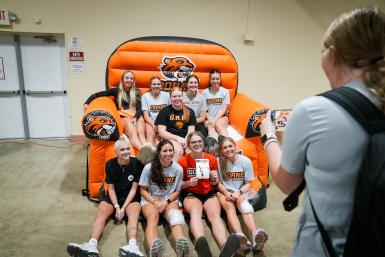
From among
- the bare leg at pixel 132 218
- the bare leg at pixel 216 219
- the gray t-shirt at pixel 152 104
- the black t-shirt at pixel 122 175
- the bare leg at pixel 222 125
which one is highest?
the gray t-shirt at pixel 152 104

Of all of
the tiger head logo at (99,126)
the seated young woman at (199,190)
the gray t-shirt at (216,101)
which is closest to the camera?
the seated young woman at (199,190)

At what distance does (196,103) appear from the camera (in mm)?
4469

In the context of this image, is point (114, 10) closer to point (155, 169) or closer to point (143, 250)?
point (155, 169)

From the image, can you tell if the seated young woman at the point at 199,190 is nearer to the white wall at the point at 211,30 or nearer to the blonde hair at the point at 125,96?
the blonde hair at the point at 125,96

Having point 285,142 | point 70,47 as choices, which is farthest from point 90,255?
point 70,47

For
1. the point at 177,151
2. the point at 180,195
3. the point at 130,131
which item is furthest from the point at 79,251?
the point at 130,131

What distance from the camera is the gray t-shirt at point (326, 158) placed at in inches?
34.0

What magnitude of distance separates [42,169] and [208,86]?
8.78ft

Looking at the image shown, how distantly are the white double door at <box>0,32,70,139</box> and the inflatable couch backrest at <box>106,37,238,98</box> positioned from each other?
169cm

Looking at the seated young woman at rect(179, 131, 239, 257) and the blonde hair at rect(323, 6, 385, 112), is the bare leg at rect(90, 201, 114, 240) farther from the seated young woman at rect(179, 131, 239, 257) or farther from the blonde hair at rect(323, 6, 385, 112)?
the blonde hair at rect(323, 6, 385, 112)

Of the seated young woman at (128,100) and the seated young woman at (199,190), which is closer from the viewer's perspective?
the seated young woman at (199,190)

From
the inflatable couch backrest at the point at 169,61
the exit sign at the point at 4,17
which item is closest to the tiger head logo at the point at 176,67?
the inflatable couch backrest at the point at 169,61

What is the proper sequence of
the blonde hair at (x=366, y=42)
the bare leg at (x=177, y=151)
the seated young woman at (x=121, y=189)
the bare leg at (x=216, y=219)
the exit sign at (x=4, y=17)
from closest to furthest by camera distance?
the blonde hair at (x=366, y=42), the bare leg at (x=216, y=219), the seated young woman at (x=121, y=189), the bare leg at (x=177, y=151), the exit sign at (x=4, y=17)

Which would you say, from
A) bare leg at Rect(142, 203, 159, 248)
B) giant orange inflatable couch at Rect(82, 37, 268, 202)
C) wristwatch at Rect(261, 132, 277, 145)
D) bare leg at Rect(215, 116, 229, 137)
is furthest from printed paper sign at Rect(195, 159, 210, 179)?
wristwatch at Rect(261, 132, 277, 145)
